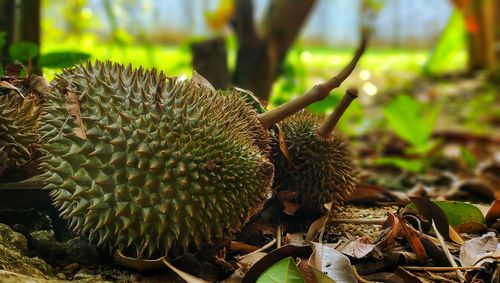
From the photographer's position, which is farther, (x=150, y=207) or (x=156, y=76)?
(x=156, y=76)

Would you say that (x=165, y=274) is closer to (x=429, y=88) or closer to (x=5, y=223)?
(x=5, y=223)

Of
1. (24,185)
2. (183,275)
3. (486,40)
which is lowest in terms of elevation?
(183,275)

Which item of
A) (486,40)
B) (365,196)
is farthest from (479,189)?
(486,40)

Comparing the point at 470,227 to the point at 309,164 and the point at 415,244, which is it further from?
the point at 309,164

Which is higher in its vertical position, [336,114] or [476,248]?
[336,114]

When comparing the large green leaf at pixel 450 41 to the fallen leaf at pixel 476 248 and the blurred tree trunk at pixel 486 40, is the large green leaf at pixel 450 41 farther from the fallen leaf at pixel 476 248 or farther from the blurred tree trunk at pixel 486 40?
the fallen leaf at pixel 476 248

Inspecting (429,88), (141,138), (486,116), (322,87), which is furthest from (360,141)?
(141,138)
